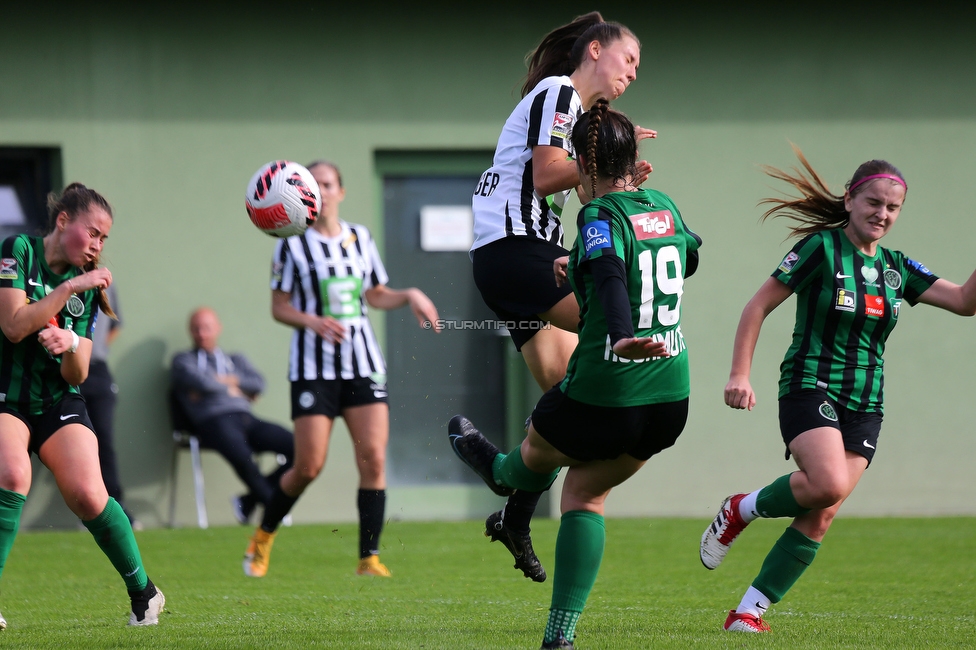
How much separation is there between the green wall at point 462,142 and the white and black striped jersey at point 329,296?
9.34ft

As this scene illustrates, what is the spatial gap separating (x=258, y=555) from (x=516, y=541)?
246 cm

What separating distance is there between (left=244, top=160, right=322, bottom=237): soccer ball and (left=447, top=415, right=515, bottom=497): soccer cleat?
1.30 m

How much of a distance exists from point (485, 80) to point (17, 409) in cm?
606

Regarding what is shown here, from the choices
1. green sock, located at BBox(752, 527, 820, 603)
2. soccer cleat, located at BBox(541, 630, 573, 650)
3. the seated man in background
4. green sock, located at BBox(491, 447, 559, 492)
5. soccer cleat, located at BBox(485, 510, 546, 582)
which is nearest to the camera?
soccer cleat, located at BBox(541, 630, 573, 650)

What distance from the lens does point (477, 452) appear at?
4359 mm

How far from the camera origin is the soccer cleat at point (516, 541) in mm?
4621

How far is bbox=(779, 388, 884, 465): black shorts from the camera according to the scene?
171 inches

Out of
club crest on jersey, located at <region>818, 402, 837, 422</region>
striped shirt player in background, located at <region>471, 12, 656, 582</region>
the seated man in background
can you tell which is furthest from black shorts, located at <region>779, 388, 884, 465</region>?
the seated man in background

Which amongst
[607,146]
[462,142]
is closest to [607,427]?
[607,146]

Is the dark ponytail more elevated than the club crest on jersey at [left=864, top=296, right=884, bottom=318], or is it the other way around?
the dark ponytail

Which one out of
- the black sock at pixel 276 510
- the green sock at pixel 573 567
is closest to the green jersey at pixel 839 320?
the green sock at pixel 573 567

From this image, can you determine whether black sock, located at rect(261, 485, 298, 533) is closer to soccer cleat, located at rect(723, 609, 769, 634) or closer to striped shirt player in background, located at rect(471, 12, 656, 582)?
striped shirt player in background, located at rect(471, 12, 656, 582)

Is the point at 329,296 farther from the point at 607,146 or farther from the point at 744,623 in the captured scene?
the point at 607,146

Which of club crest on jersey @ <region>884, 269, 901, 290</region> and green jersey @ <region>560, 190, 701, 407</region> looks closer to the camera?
green jersey @ <region>560, 190, 701, 407</region>
